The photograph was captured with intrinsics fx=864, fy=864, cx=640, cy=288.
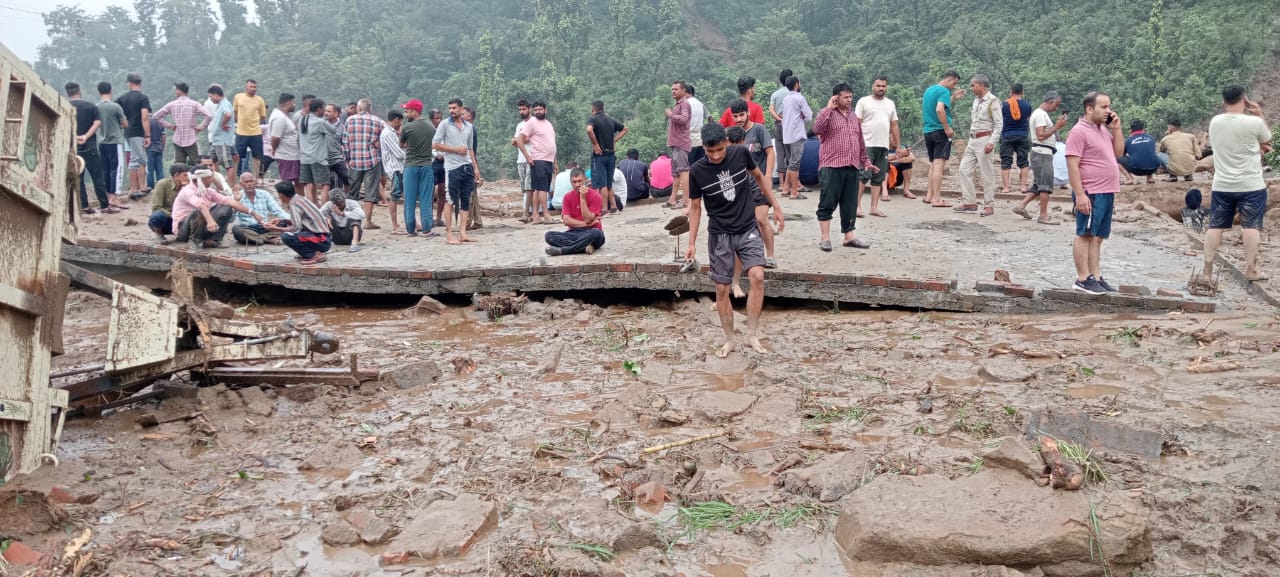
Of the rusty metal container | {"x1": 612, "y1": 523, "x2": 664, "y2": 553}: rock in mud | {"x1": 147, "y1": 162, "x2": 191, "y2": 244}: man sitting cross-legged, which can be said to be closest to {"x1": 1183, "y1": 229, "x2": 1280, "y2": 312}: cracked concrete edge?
{"x1": 612, "y1": 523, "x2": 664, "y2": 553}: rock in mud

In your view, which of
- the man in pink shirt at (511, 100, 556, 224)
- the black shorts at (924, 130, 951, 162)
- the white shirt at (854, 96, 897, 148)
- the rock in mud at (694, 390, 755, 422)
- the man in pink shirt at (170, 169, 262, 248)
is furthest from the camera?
the man in pink shirt at (511, 100, 556, 224)

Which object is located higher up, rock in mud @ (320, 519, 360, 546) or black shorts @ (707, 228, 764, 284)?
black shorts @ (707, 228, 764, 284)

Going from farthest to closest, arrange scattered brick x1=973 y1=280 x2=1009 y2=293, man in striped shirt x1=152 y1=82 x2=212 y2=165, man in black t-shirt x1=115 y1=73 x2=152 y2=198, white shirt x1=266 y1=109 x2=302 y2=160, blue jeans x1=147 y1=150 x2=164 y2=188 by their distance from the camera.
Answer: blue jeans x1=147 y1=150 x2=164 y2=188
man in striped shirt x1=152 y1=82 x2=212 y2=165
man in black t-shirt x1=115 y1=73 x2=152 y2=198
white shirt x1=266 y1=109 x2=302 y2=160
scattered brick x1=973 y1=280 x2=1009 y2=293

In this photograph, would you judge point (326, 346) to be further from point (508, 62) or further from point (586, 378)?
point (508, 62)

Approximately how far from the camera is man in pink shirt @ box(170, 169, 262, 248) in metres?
9.48

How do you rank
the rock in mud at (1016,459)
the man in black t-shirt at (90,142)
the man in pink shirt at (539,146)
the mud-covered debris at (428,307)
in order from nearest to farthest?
the rock in mud at (1016,459) < the mud-covered debris at (428,307) < the man in pink shirt at (539,146) < the man in black t-shirt at (90,142)

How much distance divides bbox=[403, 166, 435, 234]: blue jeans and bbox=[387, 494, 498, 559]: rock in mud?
682 cm

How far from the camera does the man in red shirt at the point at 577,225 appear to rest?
344 inches

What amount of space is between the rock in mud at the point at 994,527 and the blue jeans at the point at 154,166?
41.5ft

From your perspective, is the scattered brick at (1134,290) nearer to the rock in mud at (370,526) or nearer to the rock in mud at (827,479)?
the rock in mud at (827,479)

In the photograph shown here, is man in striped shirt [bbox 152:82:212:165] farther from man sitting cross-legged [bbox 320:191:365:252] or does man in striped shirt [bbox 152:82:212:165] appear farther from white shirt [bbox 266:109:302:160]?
man sitting cross-legged [bbox 320:191:365:252]

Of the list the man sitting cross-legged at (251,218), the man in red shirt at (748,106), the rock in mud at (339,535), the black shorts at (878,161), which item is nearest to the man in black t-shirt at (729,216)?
the rock in mud at (339,535)

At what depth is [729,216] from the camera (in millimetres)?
6035

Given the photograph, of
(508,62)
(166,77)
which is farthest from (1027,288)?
(166,77)
